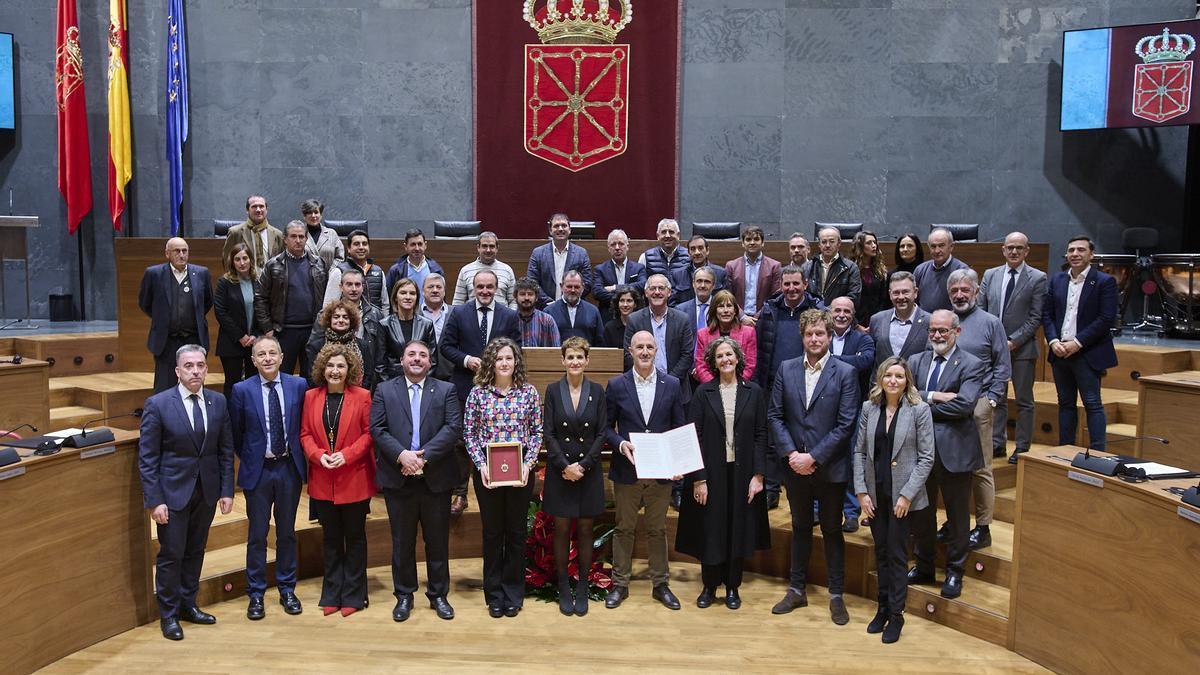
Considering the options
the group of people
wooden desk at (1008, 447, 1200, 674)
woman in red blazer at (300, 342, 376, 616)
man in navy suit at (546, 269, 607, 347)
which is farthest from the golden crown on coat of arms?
wooden desk at (1008, 447, 1200, 674)

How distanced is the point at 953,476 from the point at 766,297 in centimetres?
192

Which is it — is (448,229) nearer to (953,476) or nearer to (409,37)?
(409,37)

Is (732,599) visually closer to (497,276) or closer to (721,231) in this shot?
(497,276)

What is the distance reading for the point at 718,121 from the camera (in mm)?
10180

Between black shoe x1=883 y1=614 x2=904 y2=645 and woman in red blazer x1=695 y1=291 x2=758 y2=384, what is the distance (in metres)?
1.40

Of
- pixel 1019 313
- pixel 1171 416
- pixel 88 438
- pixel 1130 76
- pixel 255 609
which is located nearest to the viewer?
pixel 88 438

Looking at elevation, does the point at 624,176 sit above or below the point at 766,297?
above

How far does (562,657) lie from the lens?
14.6 feet

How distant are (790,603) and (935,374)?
1432 mm

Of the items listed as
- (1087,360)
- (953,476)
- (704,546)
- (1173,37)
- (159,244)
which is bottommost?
(704,546)

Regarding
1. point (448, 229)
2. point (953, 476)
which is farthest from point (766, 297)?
point (448, 229)

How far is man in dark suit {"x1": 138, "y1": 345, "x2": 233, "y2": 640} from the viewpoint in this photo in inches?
177

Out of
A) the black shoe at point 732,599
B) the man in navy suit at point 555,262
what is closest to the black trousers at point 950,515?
the black shoe at point 732,599

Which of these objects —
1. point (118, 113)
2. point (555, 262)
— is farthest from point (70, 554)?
point (118, 113)
